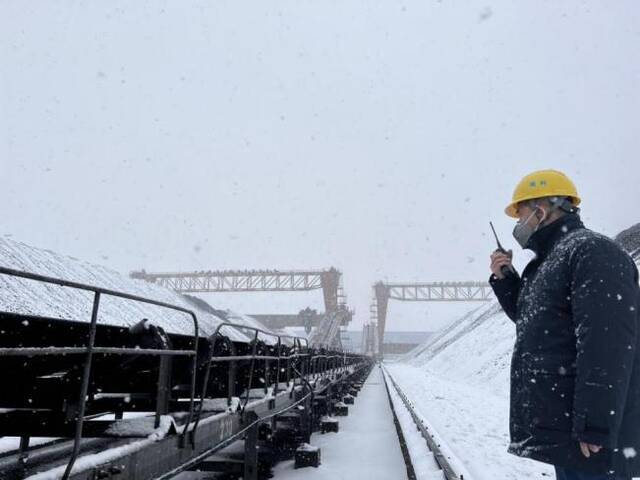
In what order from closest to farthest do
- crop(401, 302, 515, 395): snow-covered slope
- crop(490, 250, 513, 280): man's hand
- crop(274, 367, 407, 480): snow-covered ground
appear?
crop(490, 250, 513, 280): man's hand, crop(274, 367, 407, 480): snow-covered ground, crop(401, 302, 515, 395): snow-covered slope

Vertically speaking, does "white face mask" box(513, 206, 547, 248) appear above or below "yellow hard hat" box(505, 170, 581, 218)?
below

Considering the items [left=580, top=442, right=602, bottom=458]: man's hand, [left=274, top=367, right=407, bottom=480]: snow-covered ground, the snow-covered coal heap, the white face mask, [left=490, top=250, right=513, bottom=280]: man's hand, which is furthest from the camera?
the snow-covered coal heap

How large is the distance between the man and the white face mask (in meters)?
0.03

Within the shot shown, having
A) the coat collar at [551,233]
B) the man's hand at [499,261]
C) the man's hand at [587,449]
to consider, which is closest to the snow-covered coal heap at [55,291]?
the man's hand at [499,261]

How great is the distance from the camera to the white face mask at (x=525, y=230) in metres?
2.82

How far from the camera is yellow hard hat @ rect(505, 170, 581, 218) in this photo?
2758 millimetres

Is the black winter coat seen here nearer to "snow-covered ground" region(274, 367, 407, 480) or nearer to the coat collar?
the coat collar

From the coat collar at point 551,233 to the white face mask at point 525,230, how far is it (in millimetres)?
45

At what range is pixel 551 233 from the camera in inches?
108

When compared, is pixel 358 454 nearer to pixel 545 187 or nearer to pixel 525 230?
pixel 525 230

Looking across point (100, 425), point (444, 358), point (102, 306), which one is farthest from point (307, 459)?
point (444, 358)

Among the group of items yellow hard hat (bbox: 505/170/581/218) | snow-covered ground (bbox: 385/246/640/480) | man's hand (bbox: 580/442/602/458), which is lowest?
snow-covered ground (bbox: 385/246/640/480)

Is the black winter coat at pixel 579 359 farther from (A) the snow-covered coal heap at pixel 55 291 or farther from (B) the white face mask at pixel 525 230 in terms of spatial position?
(A) the snow-covered coal heap at pixel 55 291

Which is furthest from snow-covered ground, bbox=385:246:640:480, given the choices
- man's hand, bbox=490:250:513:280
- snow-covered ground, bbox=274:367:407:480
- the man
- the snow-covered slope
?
the man
